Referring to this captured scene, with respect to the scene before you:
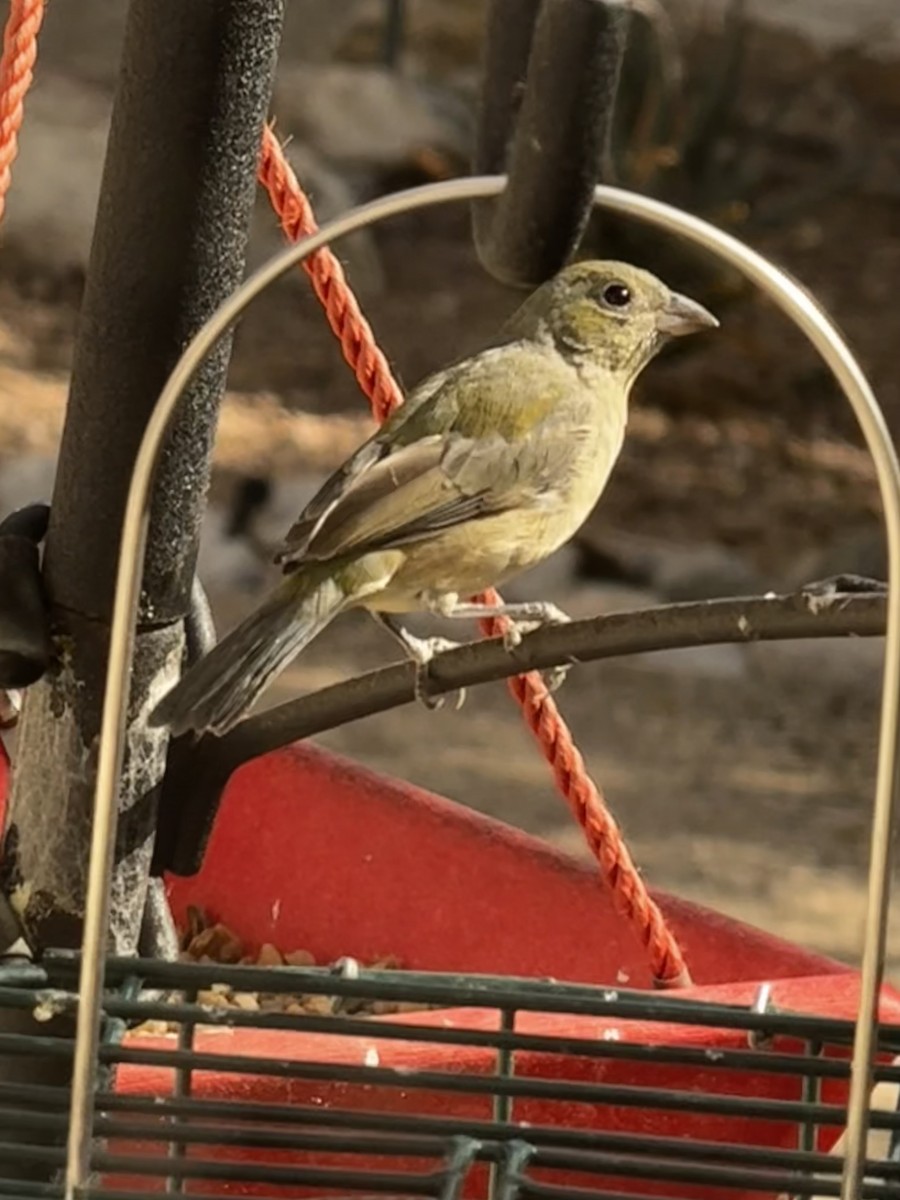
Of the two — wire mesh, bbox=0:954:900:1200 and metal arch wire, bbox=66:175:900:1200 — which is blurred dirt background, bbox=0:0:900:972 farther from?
metal arch wire, bbox=66:175:900:1200

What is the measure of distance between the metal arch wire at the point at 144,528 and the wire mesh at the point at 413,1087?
10cm

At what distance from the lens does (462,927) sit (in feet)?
6.64

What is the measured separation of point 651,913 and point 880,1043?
30 cm

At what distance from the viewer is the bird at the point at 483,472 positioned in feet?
5.91

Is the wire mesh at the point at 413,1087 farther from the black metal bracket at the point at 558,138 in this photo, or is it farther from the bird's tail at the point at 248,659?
the black metal bracket at the point at 558,138

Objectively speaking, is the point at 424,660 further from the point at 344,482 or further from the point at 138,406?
the point at 344,482

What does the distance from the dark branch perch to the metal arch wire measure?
104mm

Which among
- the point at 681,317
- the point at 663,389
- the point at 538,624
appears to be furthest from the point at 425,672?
the point at 663,389

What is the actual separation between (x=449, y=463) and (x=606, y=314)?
193 mm

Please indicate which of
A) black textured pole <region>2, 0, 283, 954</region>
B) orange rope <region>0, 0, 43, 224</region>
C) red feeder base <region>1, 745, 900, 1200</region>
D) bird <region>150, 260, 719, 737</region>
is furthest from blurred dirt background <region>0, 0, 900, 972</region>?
orange rope <region>0, 0, 43, 224</region>

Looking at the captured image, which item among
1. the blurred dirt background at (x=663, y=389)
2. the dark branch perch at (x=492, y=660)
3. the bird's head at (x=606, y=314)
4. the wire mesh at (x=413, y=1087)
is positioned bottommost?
the wire mesh at (x=413, y=1087)

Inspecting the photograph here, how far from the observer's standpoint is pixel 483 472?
191 centimetres

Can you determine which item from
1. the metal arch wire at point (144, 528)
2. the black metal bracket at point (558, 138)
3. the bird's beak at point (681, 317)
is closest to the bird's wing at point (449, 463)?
the bird's beak at point (681, 317)

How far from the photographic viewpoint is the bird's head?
1.94 m
